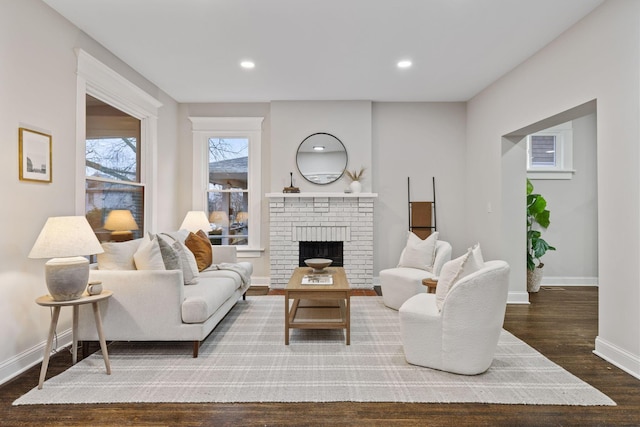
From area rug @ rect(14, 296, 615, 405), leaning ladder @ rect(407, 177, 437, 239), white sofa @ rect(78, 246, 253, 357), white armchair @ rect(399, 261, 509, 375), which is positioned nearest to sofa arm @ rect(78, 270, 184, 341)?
white sofa @ rect(78, 246, 253, 357)

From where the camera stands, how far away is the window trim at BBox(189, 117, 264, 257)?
18.3 feet

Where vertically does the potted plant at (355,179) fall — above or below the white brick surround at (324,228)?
above

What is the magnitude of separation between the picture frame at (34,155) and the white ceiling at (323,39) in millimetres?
1096

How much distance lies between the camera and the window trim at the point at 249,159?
559 centimetres

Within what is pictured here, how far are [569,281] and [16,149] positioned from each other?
6.71m

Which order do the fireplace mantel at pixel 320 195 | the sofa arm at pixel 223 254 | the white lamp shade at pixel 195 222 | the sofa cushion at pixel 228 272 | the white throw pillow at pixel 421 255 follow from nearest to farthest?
the sofa cushion at pixel 228 272
the white throw pillow at pixel 421 255
the sofa arm at pixel 223 254
the white lamp shade at pixel 195 222
the fireplace mantel at pixel 320 195

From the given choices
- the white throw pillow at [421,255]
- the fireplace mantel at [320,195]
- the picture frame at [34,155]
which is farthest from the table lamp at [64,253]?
the white throw pillow at [421,255]

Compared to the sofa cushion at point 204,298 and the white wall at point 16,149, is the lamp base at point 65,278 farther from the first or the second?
the sofa cushion at point 204,298

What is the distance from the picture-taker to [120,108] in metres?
4.11

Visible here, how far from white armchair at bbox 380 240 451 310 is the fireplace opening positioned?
4.50ft

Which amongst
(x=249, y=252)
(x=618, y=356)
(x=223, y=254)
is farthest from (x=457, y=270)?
(x=249, y=252)

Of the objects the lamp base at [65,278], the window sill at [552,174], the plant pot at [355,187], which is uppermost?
the window sill at [552,174]

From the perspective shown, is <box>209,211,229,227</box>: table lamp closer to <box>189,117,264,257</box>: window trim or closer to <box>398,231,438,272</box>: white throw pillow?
<box>189,117,264,257</box>: window trim

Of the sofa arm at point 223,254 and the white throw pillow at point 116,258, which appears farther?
the sofa arm at point 223,254
